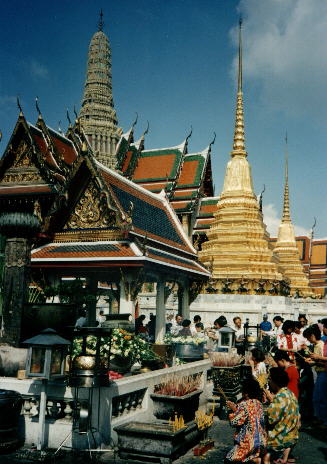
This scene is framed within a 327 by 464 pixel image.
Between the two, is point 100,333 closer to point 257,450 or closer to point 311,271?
point 257,450

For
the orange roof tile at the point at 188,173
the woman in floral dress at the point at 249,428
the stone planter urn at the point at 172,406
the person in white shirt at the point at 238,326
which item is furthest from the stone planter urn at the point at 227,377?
the orange roof tile at the point at 188,173

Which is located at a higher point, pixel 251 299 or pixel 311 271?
pixel 311 271

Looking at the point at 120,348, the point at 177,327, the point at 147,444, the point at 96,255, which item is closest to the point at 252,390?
the point at 147,444

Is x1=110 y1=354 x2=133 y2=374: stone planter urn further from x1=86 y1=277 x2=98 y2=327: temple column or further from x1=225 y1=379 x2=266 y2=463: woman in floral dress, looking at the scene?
x1=86 y1=277 x2=98 y2=327: temple column

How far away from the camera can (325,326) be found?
878 cm

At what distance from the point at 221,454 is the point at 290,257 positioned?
119ft

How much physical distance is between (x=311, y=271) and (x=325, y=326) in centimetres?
4692

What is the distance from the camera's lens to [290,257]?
4212 cm

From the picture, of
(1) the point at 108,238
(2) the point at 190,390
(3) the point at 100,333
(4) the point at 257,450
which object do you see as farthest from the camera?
(1) the point at 108,238

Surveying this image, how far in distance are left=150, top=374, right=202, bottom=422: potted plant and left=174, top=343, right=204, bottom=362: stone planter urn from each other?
282 centimetres

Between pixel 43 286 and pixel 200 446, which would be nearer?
pixel 200 446

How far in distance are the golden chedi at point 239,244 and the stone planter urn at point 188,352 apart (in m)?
15.6

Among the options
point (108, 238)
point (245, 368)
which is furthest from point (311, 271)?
point (245, 368)

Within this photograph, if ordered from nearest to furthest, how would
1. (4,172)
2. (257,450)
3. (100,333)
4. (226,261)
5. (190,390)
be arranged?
(257,450)
(100,333)
(190,390)
(4,172)
(226,261)
